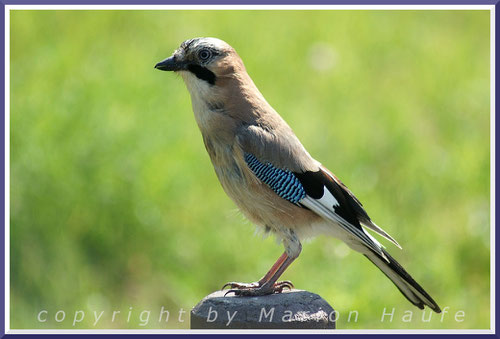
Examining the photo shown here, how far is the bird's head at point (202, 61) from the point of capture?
4594 millimetres

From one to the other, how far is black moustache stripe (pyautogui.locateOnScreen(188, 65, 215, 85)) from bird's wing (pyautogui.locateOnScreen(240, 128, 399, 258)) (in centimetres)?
39

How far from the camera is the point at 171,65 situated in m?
4.59

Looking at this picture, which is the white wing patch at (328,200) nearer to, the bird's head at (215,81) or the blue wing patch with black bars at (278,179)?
the blue wing patch with black bars at (278,179)

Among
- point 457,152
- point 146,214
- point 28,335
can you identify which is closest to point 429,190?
point 457,152

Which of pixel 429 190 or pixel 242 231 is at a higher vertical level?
pixel 429 190

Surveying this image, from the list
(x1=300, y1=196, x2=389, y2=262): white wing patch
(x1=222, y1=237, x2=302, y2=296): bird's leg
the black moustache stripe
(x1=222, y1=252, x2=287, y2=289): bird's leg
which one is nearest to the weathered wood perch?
(x1=222, y1=237, x2=302, y2=296): bird's leg

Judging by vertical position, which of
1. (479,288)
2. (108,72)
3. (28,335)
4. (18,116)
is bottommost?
(479,288)

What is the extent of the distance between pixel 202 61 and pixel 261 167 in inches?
28.0

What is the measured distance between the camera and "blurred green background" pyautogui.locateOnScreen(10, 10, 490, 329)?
784cm

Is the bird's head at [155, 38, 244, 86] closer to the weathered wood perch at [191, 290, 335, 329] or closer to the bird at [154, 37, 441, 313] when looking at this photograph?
the bird at [154, 37, 441, 313]

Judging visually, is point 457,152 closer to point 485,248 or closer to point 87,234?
point 485,248

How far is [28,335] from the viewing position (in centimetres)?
392

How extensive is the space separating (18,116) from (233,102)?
12.8 feet

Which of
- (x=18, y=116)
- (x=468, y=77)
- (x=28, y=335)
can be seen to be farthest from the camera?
(x=468, y=77)
